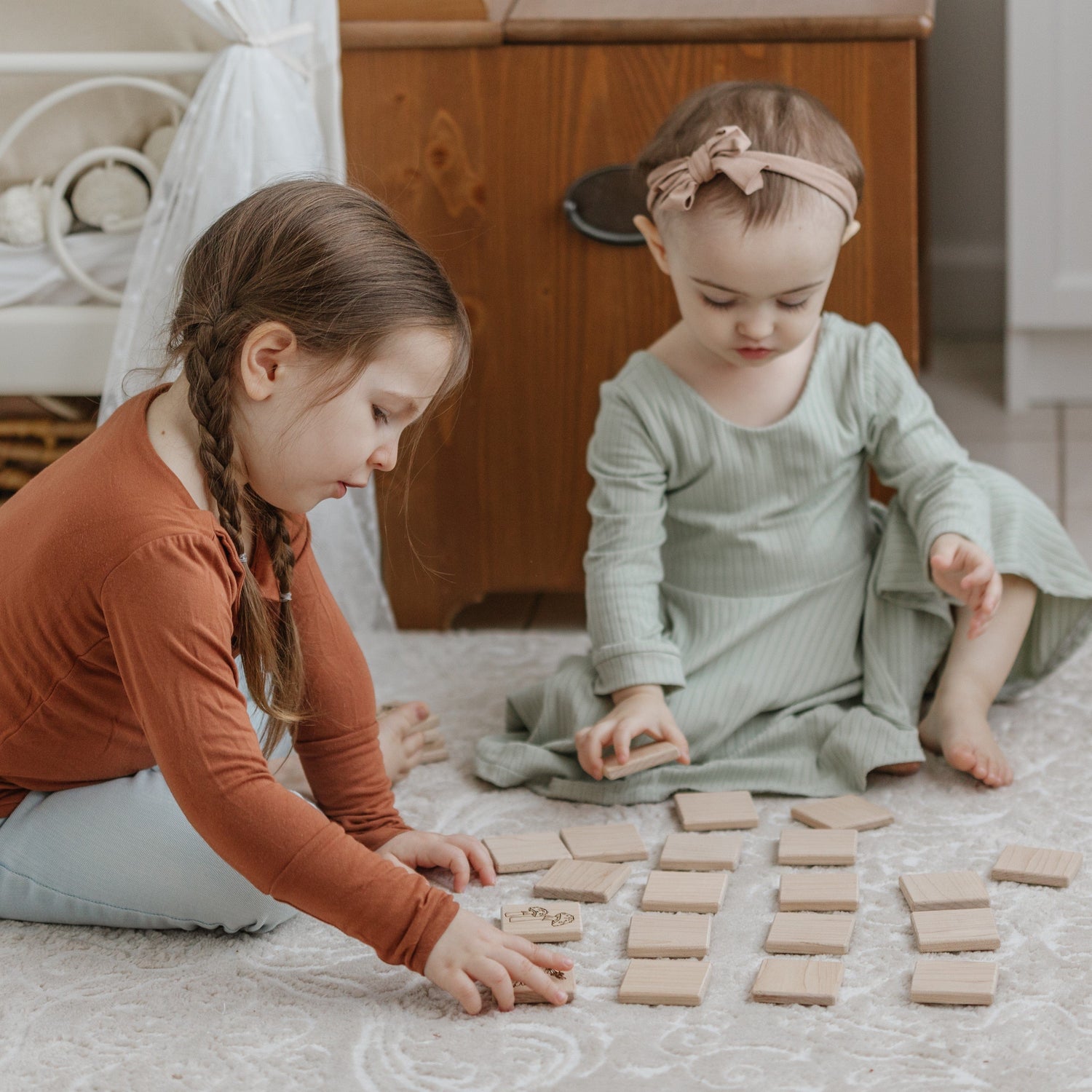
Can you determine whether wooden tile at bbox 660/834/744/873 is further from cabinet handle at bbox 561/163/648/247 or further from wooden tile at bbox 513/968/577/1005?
cabinet handle at bbox 561/163/648/247

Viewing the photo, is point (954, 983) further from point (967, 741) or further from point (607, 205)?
point (607, 205)

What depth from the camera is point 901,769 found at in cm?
120

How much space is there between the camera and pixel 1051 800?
1142 millimetres

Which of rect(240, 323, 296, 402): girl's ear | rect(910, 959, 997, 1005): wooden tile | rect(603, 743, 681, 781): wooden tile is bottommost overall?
rect(910, 959, 997, 1005): wooden tile

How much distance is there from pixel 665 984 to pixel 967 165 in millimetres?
2146

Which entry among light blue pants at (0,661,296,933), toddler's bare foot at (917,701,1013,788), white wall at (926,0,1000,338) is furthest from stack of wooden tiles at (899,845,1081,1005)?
white wall at (926,0,1000,338)

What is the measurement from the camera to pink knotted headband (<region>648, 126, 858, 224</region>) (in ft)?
3.66

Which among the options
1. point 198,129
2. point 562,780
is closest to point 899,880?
point 562,780

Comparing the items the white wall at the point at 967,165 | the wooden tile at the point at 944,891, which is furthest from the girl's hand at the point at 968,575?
the white wall at the point at 967,165

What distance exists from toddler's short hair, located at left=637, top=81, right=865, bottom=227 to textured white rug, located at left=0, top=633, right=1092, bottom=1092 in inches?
20.2

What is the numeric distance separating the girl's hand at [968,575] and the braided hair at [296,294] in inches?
19.5

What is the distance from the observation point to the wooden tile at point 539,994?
2.89 feet

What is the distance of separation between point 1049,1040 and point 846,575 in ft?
1.89

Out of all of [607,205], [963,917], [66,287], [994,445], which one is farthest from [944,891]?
[994,445]
